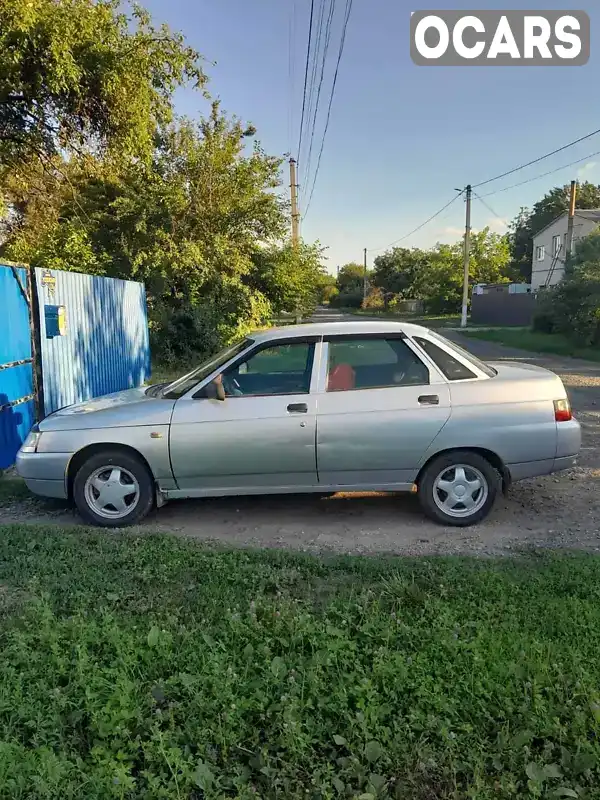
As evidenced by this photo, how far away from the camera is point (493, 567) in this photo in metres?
3.95

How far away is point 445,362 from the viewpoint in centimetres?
497

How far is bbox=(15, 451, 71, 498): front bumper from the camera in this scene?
4852 mm

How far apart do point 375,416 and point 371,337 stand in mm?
706

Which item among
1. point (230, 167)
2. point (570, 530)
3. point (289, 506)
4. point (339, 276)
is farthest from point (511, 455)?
point (339, 276)

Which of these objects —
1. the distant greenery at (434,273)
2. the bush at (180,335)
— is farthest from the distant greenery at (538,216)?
the bush at (180,335)

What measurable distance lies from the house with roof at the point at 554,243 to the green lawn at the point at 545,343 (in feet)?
53.0

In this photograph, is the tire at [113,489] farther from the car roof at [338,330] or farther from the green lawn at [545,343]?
the green lawn at [545,343]

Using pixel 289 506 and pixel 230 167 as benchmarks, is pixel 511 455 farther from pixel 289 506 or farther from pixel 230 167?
pixel 230 167

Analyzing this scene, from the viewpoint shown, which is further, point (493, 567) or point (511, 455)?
point (511, 455)

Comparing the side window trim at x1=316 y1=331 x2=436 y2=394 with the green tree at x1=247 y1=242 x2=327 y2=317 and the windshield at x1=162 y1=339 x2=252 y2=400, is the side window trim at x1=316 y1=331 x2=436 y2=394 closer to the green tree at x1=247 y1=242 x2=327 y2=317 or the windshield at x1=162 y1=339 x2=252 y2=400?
the windshield at x1=162 y1=339 x2=252 y2=400

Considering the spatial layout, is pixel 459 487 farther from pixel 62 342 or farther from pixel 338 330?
pixel 62 342

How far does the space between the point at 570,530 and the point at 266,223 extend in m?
15.5

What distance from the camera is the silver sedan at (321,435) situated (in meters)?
4.77

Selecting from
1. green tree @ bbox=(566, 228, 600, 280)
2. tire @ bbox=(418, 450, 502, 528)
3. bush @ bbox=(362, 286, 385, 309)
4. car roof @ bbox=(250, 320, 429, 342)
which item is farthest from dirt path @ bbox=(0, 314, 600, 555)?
bush @ bbox=(362, 286, 385, 309)
